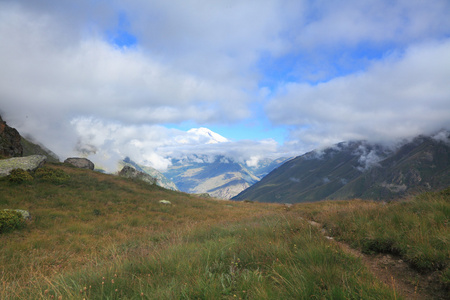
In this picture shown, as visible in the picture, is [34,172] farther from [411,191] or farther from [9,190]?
[411,191]

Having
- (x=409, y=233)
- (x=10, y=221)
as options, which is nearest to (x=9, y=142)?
(x=10, y=221)

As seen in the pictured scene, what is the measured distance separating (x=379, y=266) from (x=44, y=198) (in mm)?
22313

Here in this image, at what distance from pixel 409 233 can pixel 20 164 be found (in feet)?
102

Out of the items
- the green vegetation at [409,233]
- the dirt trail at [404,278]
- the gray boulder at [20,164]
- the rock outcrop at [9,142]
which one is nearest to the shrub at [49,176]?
the gray boulder at [20,164]

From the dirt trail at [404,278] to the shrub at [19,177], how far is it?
1010 inches

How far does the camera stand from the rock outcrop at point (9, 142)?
101 feet

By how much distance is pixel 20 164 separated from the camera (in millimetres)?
22156

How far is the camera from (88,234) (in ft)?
38.2

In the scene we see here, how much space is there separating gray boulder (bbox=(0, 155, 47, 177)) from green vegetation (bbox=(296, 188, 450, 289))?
2792cm

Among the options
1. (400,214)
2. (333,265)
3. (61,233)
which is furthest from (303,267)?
(61,233)

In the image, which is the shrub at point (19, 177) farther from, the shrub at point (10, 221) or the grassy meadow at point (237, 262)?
the grassy meadow at point (237, 262)

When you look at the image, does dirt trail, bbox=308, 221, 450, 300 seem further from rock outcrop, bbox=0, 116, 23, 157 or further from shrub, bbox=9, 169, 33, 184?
rock outcrop, bbox=0, 116, 23, 157

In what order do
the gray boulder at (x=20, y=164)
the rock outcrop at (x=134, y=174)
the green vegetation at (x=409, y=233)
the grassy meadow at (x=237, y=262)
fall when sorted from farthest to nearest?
the rock outcrop at (x=134, y=174) < the gray boulder at (x=20, y=164) < the green vegetation at (x=409, y=233) < the grassy meadow at (x=237, y=262)

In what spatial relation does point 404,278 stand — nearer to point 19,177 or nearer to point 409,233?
point 409,233
